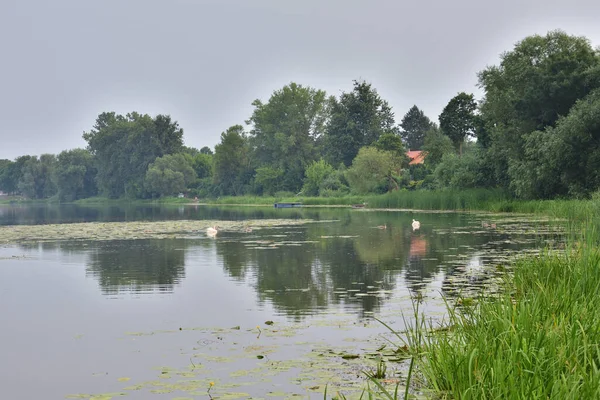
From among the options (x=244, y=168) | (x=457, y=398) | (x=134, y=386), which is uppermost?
(x=244, y=168)

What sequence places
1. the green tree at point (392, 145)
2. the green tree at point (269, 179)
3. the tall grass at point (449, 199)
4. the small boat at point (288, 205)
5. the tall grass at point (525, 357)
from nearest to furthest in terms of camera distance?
the tall grass at point (525, 357) → the tall grass at point (449, 199) → the green tree at point (392, 145) → the small boat at point (288, 205) → the green tree at point (269, 179)

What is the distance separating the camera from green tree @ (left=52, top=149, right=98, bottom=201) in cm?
13025

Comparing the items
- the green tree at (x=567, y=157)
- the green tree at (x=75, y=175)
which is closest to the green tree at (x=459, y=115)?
the green tree at (x=567, y=157)

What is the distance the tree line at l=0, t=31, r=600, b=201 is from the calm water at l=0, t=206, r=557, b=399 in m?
14.8

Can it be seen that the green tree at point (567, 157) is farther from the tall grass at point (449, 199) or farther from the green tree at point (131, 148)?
the green tree at point (131, 148)

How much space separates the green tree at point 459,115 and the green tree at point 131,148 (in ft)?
218

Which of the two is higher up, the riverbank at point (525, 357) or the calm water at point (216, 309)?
the riverbank at point (525, 357)

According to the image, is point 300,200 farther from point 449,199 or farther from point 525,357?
point 525,357

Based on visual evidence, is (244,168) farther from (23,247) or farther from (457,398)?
(457,398)

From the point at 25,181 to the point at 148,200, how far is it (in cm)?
4537

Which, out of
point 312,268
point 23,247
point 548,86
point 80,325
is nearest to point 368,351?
point 80,325

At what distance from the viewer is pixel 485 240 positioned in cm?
2306

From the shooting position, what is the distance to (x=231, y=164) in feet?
347

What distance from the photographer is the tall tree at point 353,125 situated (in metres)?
91.8
